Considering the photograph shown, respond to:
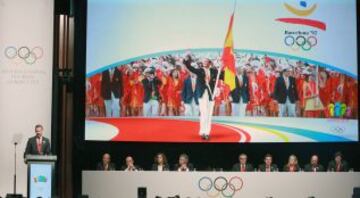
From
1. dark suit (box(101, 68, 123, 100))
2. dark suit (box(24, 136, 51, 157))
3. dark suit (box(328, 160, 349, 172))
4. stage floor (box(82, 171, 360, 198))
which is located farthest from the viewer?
dark suit (box(101, 68, 123, 100))

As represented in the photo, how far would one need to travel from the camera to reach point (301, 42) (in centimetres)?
984

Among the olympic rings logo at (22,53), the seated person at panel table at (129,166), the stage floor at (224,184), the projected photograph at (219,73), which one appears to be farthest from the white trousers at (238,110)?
the olympic rings logo at (22,53)

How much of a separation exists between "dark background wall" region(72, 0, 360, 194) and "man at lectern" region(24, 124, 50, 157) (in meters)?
0.75

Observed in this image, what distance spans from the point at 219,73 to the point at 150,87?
119 cm

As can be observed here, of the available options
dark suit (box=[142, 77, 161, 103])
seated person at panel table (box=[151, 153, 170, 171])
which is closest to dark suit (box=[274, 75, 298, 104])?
dark suit (box=[142, 77, 161, 103])

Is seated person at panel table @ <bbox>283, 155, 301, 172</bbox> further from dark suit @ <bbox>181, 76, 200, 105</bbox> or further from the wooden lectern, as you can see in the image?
the wooden lectern

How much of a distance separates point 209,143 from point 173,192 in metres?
1.08

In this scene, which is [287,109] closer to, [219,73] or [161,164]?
[219,73]

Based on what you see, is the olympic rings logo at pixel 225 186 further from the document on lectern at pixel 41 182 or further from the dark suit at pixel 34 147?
the document on lectern at pixel 41 182

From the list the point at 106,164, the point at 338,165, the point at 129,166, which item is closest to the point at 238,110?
the point at 338,165

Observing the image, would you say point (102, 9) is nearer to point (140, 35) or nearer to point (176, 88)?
point (140, 35)

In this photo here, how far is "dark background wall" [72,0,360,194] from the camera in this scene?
979cm

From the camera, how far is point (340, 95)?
982 cm

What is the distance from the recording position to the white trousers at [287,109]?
32.2 ft
